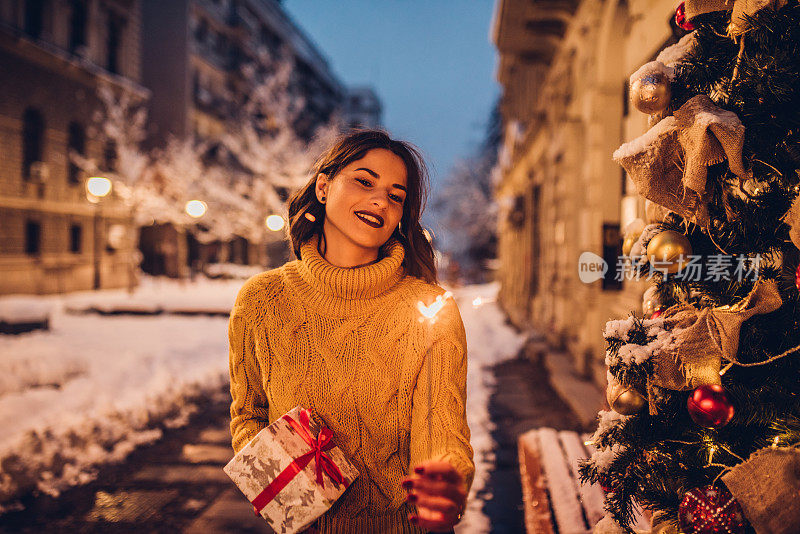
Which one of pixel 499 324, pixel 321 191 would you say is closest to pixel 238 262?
pixel 499 324

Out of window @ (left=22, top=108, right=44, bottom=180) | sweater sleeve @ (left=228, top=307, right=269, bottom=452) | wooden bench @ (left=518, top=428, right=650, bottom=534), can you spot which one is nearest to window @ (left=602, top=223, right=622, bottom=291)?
wooden bench @ (left=518, top=428, right=650, bottom=534)

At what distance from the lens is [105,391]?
625 cm

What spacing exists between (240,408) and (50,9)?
24578 mm

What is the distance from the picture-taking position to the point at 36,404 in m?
5.48

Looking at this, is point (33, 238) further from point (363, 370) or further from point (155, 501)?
point (363, 370)

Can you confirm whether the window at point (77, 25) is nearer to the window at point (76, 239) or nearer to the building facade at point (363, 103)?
the window at point (76, 239)

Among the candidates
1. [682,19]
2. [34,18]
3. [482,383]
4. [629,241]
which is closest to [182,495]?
[629,241]

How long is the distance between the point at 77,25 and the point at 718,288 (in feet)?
89.9

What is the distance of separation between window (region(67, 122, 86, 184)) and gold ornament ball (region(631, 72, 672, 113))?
81.1ft

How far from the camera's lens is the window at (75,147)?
21484 mm

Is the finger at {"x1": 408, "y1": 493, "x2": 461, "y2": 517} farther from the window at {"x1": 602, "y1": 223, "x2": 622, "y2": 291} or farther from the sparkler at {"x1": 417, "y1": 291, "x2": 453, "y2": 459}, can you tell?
the window at {"x1": 602, "y1": 223, "x2": 622, "y2": 291}

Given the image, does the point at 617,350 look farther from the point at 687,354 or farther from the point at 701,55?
the point at 701,55

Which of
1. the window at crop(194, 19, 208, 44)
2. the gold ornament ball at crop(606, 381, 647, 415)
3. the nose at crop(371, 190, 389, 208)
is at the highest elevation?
the window at crop(194, 19, 208, 44)

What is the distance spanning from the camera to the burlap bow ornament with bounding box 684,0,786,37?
146cm
